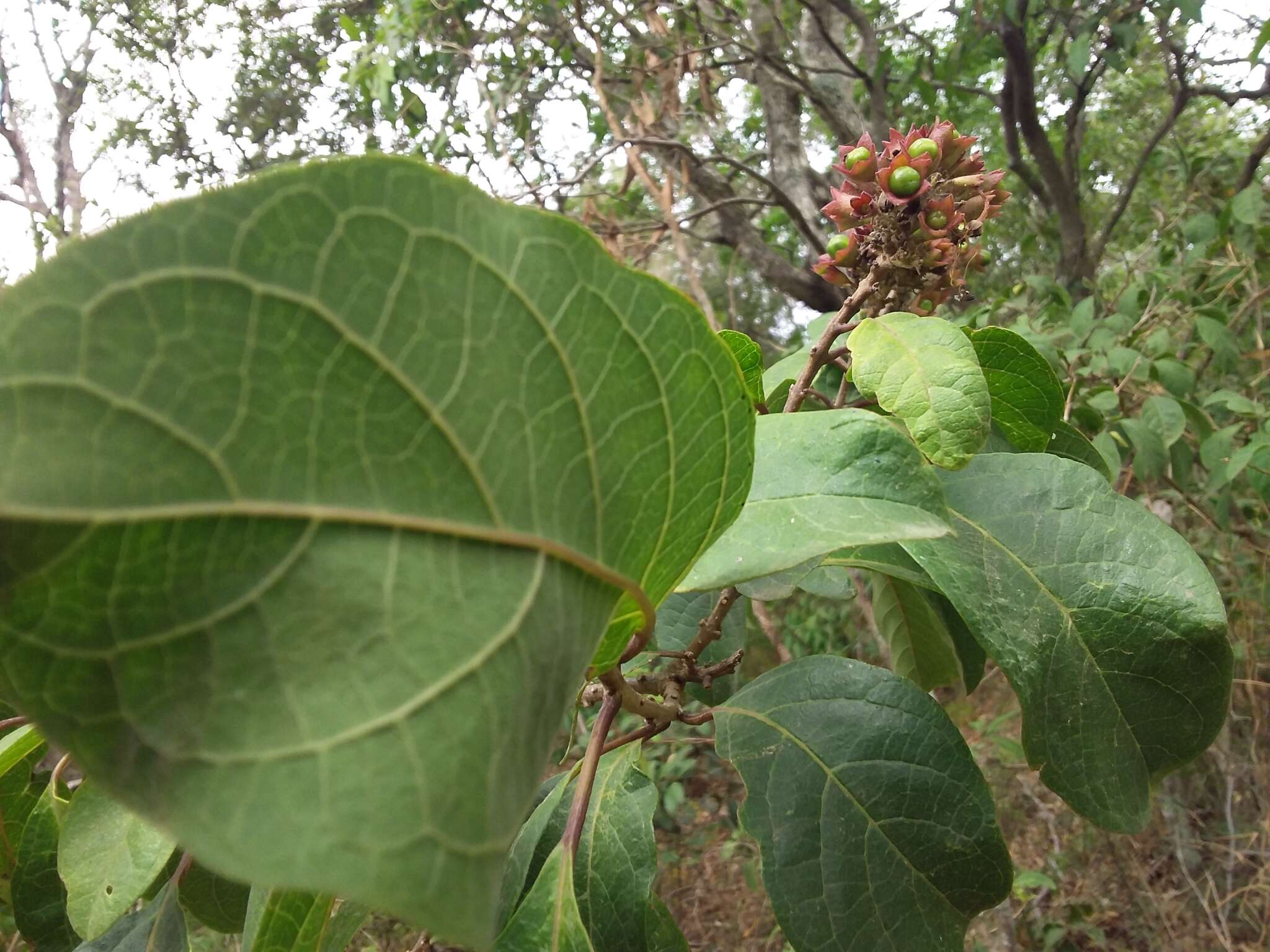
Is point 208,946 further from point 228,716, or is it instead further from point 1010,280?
point 1010,280

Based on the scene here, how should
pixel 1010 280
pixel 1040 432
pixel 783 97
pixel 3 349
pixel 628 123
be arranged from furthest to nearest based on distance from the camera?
pixel 1010 280, pixel 628 123, pixel 783 97, pixel 1040 432, pixel 3 349

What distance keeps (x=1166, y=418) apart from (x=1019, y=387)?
A: 1103 millimetres

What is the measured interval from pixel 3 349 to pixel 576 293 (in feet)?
0.58

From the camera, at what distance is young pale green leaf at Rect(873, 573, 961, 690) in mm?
900

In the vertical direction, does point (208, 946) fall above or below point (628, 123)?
below

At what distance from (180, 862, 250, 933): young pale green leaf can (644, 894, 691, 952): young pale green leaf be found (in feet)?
1.40

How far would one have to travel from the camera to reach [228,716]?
0.24 metres

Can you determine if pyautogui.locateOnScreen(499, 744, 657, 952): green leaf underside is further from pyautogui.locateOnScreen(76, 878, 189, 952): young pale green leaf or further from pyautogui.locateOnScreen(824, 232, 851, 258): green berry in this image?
pyautogui.locateOnScreen(824, 232, 851, 258): green berry

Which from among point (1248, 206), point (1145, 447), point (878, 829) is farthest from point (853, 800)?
point (1248, 206)

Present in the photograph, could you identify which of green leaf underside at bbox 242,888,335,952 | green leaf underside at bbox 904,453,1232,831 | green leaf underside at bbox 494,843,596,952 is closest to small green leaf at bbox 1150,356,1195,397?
green leaf underside at bbox 904,453,1232,831

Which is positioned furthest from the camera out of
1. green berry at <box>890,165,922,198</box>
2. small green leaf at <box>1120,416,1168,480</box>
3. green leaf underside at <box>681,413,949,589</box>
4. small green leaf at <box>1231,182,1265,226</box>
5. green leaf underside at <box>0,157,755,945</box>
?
small green leaf at <box>1231,182,1265,226</box>

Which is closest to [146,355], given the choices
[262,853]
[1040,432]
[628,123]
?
[262,853]

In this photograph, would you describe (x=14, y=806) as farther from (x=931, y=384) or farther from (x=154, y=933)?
(x=931, y=384)

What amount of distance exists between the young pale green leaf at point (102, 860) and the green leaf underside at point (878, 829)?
19.3 inches
